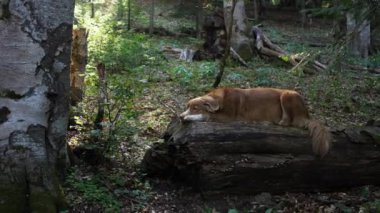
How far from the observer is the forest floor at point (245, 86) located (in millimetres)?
5477

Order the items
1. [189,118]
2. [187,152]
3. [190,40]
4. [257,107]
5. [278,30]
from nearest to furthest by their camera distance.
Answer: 1. [187,152]
2. [189,118]
3. [257,107]
4. [190,40]
5. [278,30]

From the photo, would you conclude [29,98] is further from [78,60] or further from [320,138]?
[78,60]

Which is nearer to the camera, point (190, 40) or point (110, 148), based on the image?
point (110, 148)

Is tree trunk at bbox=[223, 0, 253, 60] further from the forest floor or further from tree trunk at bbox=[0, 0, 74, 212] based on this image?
tree trunk at bbox=[0, 0, 74, 212]

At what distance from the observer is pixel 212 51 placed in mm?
16484

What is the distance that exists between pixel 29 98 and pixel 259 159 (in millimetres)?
2768

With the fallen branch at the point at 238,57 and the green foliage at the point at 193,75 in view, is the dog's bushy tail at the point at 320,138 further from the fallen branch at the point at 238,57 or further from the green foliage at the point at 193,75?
the fallen branch at the point at 238,57

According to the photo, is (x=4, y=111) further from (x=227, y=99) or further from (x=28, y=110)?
(x=227, y=99)

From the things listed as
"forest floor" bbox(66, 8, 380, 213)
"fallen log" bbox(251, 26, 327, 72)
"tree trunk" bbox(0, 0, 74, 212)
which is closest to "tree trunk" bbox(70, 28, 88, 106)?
"forest floor" bbox(66, 8, 380, 213)

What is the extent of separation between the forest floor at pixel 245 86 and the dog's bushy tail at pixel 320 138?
584 mm

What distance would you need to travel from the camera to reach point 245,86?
11.6 m

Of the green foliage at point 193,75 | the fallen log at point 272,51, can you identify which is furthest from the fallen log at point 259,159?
the fallen log at point 272,51

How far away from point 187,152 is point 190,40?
16.5 metres

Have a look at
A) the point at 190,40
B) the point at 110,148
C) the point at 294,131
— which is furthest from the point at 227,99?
the point at 190,40
